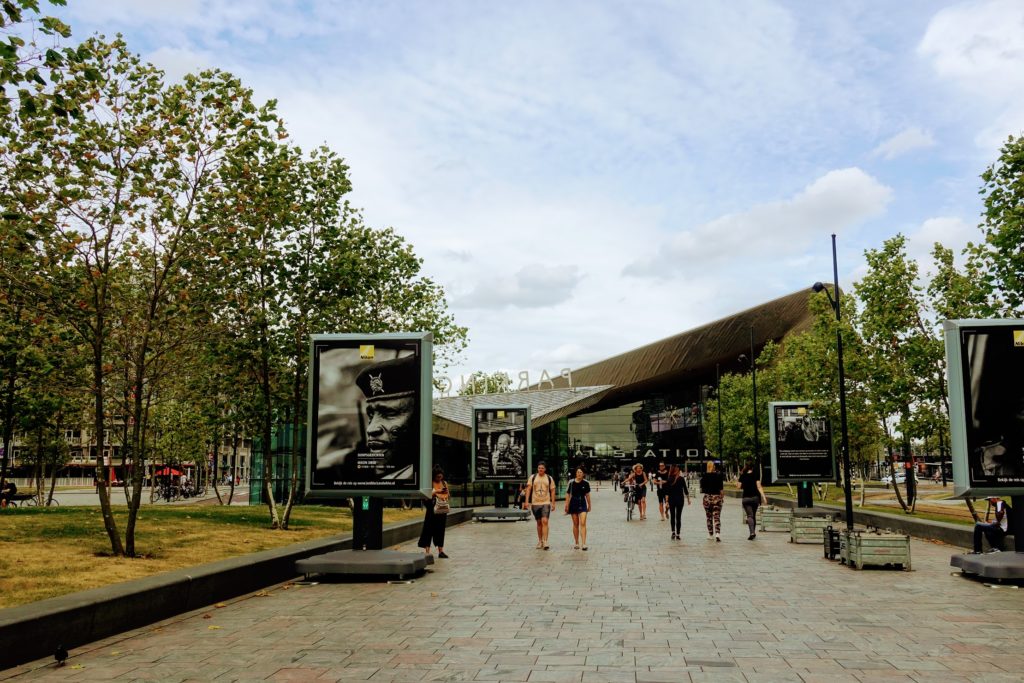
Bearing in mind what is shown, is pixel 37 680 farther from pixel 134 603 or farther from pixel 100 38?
pixel 100 38

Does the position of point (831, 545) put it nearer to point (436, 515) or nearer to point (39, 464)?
point (436, 515)

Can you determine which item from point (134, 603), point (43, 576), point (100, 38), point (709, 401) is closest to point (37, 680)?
point (134, 603)

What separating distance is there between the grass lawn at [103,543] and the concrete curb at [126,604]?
86cm

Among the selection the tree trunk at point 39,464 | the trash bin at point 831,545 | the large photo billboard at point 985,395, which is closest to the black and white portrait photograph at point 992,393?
the large photo billboard at point 985,395

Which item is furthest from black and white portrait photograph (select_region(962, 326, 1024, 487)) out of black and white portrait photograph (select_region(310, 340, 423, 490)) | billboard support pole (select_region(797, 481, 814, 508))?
billboard support pole (select_region(797, 481, 814, 508))

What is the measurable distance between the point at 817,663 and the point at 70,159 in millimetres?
10650

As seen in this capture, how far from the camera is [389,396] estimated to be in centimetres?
1298

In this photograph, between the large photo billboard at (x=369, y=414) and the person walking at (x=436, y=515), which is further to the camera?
the person walking at (x=436, y=515)

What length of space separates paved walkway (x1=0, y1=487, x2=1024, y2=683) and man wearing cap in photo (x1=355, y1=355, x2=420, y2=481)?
1.81m

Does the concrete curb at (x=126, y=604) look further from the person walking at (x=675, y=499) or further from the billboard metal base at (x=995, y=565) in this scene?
the person walking at (x=675, y=499)

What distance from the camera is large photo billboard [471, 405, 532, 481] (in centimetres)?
2859

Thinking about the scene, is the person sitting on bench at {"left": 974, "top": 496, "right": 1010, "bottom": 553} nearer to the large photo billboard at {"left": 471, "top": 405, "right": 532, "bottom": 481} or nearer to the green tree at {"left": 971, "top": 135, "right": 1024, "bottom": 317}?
the green tree at {"left": 971, "top": 135, "right": 1024, "bottom": 317}

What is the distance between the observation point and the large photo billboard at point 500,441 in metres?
28.6

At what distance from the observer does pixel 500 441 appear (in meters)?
28.7
